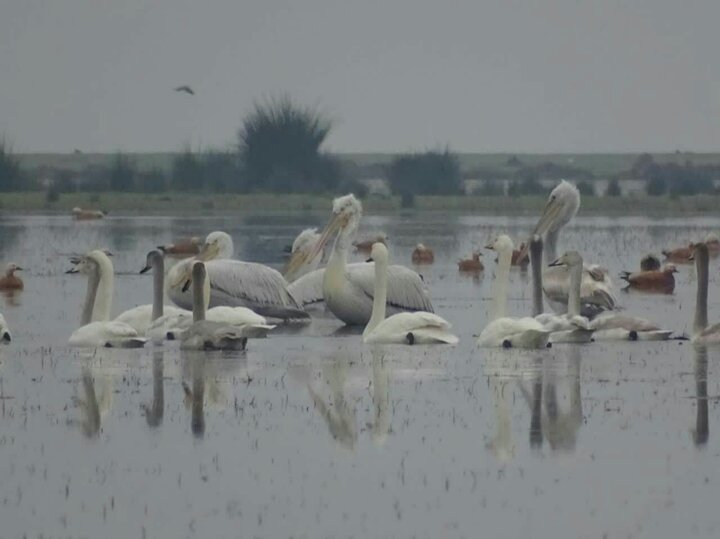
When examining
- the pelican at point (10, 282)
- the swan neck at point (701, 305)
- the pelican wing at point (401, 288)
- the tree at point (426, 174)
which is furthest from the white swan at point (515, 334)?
the tree at point (426, 174)

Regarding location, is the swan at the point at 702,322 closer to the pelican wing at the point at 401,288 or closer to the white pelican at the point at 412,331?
the white pelican at the point at 412,331

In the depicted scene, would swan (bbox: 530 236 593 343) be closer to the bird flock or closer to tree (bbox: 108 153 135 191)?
the bird flock

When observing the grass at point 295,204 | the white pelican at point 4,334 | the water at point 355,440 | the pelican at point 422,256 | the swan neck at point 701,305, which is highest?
the grass at point 295,204

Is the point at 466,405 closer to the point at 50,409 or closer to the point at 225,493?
the point at 50,409

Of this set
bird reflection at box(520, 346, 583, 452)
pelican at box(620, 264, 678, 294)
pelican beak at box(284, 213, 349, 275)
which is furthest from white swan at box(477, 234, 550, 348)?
pelican at box(620, 264, 678, 294)

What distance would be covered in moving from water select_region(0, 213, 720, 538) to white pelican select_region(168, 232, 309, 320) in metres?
1.24

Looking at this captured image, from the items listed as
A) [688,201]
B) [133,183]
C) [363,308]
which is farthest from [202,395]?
[133,183]

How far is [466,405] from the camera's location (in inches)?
432

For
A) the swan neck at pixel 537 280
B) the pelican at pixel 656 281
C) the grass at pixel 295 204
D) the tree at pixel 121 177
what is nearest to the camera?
the swan neck at pixel 537 280

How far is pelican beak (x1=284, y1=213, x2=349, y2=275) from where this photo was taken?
1781cm

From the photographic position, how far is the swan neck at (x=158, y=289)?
14914mm

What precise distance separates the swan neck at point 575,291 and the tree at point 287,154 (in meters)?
44.9

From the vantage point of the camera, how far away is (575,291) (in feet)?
48.6

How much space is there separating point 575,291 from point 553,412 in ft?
13.8
